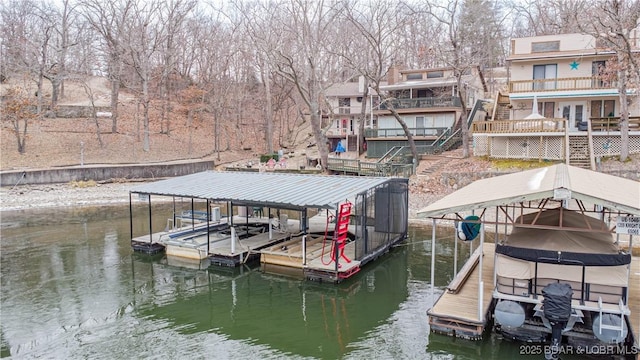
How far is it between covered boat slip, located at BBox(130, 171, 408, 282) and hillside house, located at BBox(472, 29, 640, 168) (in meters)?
13.0

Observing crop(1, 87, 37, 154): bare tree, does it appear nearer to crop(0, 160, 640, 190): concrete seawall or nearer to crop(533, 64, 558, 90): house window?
crop(0, 160, 640, 190): concrete seawall

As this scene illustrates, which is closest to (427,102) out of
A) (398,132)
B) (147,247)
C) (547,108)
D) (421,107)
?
(421,107)

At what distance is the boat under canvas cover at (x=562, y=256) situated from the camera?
974 centimetres

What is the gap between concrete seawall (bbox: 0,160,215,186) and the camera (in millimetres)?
33656

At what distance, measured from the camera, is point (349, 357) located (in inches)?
415

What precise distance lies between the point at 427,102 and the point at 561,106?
10717mm

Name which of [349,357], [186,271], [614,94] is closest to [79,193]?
[186,271]

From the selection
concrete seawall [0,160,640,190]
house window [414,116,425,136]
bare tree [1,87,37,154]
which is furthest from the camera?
house window [414,116,425,136]

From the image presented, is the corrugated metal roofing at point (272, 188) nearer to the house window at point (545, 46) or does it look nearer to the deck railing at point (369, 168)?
the deck railing at point (369, 168)

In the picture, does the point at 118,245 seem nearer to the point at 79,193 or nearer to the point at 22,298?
the point at 22,298

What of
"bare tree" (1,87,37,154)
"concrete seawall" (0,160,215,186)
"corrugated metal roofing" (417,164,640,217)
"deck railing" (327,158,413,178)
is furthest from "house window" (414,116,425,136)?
"bare tree" (1,87,37,154)

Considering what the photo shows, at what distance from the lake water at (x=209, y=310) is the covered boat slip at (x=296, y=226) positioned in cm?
65

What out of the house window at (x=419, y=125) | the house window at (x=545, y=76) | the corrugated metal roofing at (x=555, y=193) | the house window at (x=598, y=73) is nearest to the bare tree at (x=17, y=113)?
the house window at (x=419, y=125)

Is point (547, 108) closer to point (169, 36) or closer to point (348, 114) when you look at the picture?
point (348, 114)
